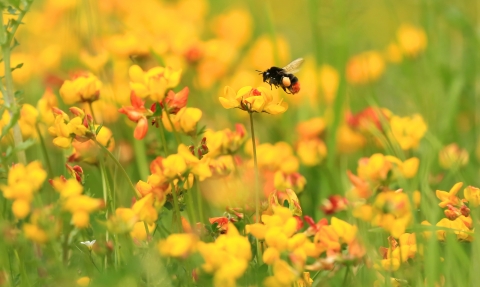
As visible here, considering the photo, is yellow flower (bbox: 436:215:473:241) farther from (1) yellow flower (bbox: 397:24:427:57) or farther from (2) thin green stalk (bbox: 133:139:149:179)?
(1) yellow flower (bbox: 397:24:427:57)

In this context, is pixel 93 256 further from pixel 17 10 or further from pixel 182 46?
pixel 182 46

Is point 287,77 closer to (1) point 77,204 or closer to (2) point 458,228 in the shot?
(2) point 458,228

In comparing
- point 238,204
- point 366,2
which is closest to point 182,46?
point 238,204

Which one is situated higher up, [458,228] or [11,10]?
[11,10]

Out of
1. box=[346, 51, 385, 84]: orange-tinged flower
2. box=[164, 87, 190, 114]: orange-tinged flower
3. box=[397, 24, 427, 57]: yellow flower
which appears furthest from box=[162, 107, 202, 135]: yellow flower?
box=[397, 24, 427, 57]: yellow flower

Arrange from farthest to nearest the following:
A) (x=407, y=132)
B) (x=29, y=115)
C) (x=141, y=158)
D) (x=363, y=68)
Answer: (x=363, y=68) < (x=141, y=158) < (x=407, y=132) < (x=29, y=115)

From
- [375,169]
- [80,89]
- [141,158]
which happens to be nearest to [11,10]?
[80,89]

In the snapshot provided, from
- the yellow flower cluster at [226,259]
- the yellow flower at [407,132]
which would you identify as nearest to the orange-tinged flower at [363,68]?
the yellow flower at [407,132]

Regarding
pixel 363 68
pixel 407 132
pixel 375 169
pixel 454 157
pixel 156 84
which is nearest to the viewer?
pixel 156 84
